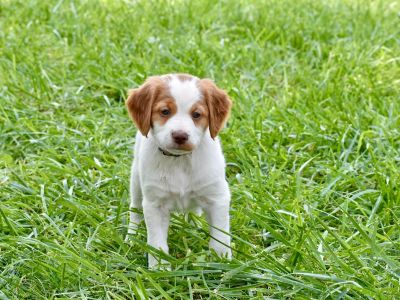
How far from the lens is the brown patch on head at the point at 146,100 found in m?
4.05

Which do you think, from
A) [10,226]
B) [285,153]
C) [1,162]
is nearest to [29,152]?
[1,162]

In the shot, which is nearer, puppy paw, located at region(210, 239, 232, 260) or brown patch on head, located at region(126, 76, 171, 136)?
brown patch on head, located at region(126, 76, 171, 136)

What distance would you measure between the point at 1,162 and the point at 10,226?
1.28 m

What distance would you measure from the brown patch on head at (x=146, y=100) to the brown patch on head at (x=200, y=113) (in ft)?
0.51

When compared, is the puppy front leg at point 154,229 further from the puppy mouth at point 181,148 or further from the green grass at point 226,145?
the puppy mouth at point 181,148

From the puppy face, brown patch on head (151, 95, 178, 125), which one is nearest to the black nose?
the puppy face

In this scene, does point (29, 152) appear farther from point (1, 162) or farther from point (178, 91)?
point (178, 91)

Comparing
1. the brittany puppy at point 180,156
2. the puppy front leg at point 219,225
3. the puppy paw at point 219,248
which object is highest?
the brittany puppy at point 180,156

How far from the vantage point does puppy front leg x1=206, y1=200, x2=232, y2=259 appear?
4.24 metres

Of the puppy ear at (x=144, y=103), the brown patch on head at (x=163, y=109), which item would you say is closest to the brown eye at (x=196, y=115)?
the brown patch on head at (x=163, y=109)

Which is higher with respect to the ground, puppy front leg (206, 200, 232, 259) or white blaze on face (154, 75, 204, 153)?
white blaze on face (154, 75, 204, 153)

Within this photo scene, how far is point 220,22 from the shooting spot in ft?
28.3

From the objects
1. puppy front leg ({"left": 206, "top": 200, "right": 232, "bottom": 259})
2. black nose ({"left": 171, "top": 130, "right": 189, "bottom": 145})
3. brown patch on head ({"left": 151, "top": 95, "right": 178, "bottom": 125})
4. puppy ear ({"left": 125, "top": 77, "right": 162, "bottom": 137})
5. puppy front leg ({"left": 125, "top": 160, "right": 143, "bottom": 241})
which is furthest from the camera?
puppy front leg ({"left": 125, "top": 160, "right": 143, "bottom": 241})

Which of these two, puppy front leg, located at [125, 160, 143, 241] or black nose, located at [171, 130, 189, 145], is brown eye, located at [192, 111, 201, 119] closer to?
black nose, located at [171, 130, 189, 145]
